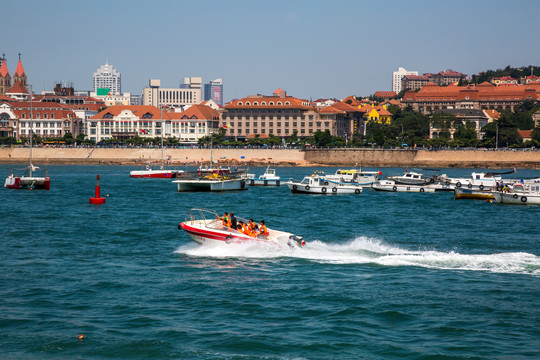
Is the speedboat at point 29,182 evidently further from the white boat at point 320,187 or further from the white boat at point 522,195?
the white boat at point 522,195

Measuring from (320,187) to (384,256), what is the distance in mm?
37237

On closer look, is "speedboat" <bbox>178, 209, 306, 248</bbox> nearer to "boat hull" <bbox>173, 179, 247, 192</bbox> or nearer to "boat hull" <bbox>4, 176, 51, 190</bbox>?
"boat hull" <bbox>173, 179, 247, 192</bbox>

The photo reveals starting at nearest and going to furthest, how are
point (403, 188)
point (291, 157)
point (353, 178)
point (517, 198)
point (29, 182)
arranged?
point (517, 198) → point (29, 182) → point (403, 188) → point (353, 178) → point (291, 157)

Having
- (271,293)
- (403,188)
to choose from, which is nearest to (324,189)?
(403,188)

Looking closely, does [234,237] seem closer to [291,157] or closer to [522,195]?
[522,195]

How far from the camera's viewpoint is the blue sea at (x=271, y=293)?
17531 mm

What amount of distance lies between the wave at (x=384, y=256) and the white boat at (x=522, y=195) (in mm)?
25761

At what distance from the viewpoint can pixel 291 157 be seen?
445 ft

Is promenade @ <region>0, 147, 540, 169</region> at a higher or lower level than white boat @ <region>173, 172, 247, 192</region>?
higher

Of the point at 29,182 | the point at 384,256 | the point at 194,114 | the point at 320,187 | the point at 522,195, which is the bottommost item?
the point at 384,256

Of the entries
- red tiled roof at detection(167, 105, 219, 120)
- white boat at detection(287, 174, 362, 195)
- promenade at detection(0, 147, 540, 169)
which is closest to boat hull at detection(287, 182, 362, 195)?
white boat at detection(287, 174, 362, 195)

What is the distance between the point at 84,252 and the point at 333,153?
107565 millimetres

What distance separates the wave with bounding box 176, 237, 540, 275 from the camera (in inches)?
1039

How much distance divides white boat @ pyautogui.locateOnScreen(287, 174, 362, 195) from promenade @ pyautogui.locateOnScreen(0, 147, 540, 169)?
60131 millimetres
